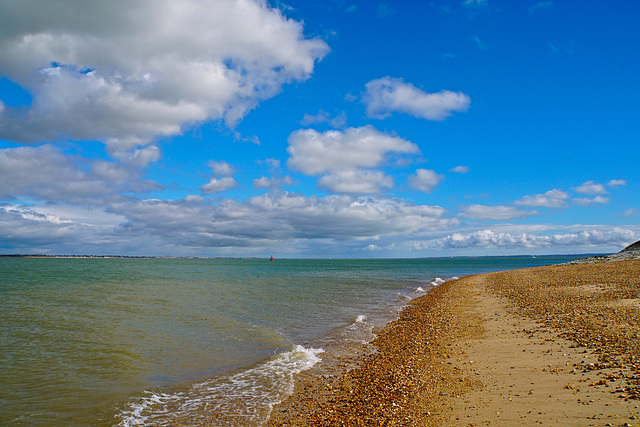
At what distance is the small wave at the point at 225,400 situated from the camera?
28.7ft


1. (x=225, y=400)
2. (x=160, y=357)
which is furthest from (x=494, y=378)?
(x=160, y=357)

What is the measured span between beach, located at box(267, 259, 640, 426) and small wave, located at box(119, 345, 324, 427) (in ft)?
2.02

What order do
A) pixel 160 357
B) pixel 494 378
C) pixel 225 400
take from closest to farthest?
pixel 494 378
pixel 225 400
pixel 160 357

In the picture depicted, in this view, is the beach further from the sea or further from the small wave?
the sea

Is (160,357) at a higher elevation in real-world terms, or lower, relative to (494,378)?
lower

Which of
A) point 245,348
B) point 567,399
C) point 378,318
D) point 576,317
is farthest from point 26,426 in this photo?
point 576,317

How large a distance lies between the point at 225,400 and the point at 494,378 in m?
7.41

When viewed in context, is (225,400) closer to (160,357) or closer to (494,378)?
(160,357)

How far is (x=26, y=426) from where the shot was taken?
8352 millimetres

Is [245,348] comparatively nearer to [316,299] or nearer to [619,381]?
[619,381]

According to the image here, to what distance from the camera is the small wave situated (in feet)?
28.7

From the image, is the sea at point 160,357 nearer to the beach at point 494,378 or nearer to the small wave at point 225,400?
the small wave at point 225,400

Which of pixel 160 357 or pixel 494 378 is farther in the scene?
pixel 160 357

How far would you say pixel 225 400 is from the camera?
9.80 m
